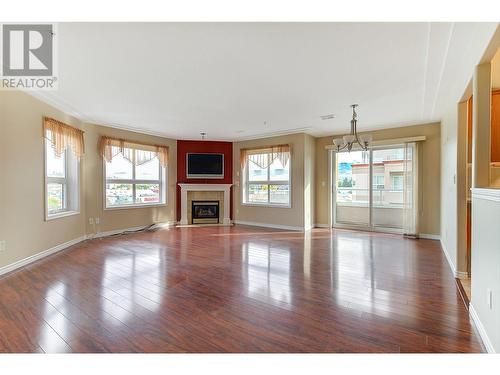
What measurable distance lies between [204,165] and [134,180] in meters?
1.89

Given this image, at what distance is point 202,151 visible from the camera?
7.17m

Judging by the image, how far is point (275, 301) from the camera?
2410 millimetres

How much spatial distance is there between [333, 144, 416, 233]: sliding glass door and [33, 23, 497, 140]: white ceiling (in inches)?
44.1

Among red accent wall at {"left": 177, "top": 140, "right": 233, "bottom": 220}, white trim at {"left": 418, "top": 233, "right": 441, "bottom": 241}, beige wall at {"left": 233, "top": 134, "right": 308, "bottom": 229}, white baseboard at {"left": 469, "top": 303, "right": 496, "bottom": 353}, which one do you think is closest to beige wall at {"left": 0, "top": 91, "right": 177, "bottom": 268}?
red accent wall at {"left": 177, "top": 140, "right": 233, "bottom": 220}

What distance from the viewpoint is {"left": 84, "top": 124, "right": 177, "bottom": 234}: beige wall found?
5090 mm

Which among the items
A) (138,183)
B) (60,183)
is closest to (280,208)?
(138,183)

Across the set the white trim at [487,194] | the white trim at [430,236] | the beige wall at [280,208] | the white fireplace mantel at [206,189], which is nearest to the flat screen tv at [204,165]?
the white fireplace mantel at [206,189]

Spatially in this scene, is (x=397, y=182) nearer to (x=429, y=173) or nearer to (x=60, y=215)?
(x=429, y=173)

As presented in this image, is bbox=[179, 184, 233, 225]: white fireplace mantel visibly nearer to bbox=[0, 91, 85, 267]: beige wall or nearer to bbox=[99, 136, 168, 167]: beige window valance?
bbox=[99, 136, 168, 167]: beige window valance

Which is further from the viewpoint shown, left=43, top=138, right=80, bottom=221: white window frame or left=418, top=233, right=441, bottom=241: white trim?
left=418, top=233, right=441, bottom=241: white trim

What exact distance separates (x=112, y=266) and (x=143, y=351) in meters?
2.14

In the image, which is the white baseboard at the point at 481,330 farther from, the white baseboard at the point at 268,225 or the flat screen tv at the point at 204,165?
the flat screen tv at the point at 204,165
